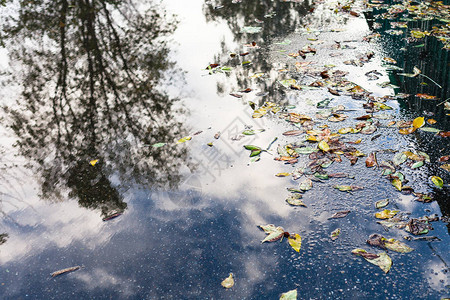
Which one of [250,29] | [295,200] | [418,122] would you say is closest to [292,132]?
[295,200]

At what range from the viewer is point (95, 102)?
4.36 m

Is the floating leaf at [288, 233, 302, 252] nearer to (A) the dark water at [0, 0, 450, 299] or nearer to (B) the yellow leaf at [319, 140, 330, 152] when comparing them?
(A) the dark water at [0, 0, 450, 299]

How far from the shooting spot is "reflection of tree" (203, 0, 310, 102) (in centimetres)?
468

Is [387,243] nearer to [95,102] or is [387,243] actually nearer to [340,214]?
[340,214]

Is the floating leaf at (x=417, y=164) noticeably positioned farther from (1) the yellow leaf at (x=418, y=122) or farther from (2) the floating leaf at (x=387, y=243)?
(2) the floating leaf at (x=387, y=243)

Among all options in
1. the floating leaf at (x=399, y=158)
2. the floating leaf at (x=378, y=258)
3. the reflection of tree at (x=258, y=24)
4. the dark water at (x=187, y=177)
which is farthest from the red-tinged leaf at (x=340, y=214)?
the reflection of tree at (x=258, y=24)

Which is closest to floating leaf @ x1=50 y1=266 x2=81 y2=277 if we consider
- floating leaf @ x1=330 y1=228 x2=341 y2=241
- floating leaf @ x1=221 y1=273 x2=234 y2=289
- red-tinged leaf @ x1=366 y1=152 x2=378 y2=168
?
floating leaf @ x1=221 y1=273 x2=234 y2=289

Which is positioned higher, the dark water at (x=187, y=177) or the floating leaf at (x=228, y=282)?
the dark water at (x=187, y=177)

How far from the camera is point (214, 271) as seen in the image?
2273mm

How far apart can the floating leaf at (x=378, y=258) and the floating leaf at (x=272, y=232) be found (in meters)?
0.49

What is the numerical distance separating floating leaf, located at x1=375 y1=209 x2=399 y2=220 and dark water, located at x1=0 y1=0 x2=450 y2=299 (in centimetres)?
5

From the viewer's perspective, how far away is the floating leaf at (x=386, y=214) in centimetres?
249

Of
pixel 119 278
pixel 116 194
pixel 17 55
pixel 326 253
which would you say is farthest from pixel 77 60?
pixel 326 253

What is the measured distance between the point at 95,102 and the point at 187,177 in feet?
6.43
